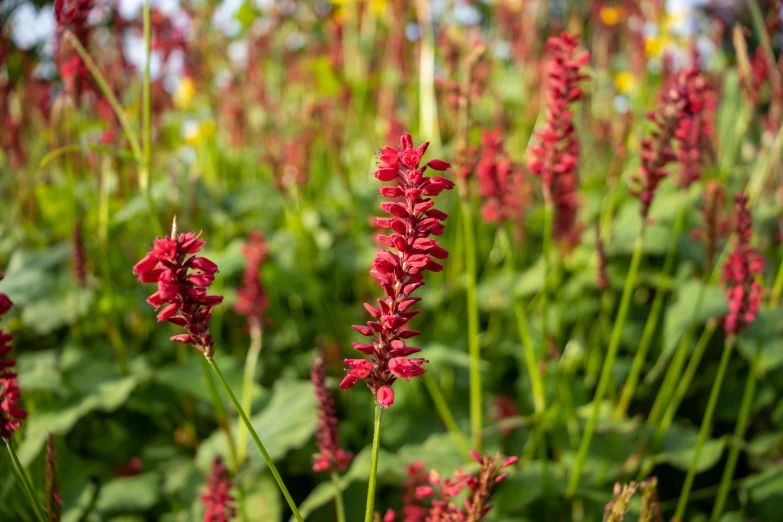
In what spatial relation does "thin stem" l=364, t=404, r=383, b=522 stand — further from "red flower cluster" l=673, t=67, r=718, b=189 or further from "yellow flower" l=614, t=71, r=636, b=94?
"yellow flower" l=614, t=71, r=636, b=94

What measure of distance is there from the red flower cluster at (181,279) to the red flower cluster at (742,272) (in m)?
1.31

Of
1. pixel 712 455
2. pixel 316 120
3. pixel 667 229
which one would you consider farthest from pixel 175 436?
pixel 667 229

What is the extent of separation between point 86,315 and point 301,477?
4.43ft

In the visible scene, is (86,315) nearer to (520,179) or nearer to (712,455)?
(520,179)

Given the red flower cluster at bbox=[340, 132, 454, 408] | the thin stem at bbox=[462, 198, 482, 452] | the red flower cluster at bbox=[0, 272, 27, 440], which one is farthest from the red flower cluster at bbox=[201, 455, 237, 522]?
the thin stem at bbox=[462, 198, 482, 452]

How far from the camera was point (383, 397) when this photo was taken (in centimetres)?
103

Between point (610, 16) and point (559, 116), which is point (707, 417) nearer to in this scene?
point (559, 116)

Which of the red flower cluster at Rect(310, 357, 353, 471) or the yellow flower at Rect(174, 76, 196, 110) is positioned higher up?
the yellow flower at Rect(174, 76, 196, 110)

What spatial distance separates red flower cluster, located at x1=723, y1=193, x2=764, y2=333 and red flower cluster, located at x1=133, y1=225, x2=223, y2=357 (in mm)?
1310

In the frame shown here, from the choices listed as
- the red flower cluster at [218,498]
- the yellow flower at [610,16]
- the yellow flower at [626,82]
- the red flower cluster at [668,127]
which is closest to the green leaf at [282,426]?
the red flower cluster at [218,498]

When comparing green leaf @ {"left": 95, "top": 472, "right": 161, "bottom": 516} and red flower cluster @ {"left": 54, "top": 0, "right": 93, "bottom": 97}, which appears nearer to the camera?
red flower cluster @ {"left": 54, "top": 0, "right": 93, "bottom": 97}

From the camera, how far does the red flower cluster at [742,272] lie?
1583mm

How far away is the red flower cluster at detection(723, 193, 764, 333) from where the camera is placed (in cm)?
158

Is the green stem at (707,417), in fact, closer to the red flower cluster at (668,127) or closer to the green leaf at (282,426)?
the red flower cluster at (668,127)
